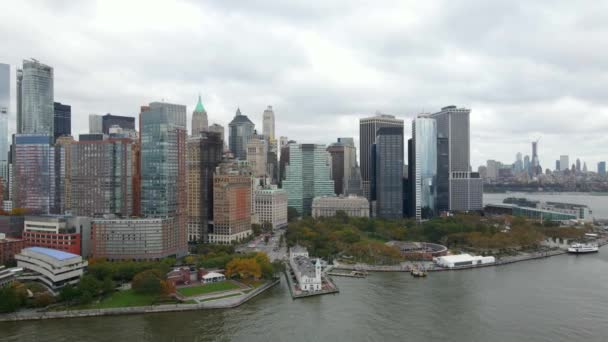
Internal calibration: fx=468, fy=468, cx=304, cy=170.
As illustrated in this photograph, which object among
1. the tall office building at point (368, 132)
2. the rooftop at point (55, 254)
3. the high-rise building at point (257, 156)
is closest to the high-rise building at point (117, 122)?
the high-rise building at point (257, 156)

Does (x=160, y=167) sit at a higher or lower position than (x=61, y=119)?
lower

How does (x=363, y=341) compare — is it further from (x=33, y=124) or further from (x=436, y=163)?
(x=33, y=124)

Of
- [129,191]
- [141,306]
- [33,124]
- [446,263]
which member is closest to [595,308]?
[446,263]

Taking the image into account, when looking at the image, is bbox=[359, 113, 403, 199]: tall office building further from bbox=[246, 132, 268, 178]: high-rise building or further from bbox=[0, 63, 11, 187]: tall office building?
bbox=[0, 63, 11, 187]: tall office building

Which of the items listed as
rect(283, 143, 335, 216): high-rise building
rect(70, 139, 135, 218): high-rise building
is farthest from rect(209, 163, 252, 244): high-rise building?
rect(283, 143, 335, 216): high-rise building

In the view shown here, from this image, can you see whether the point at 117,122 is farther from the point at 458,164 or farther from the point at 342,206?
the point at 458,164

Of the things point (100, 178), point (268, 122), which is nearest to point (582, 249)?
point (100, 178)

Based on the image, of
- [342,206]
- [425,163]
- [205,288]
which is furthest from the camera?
[425,163]

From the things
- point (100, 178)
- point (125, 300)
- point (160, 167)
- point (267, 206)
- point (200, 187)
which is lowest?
point (125, 300)
